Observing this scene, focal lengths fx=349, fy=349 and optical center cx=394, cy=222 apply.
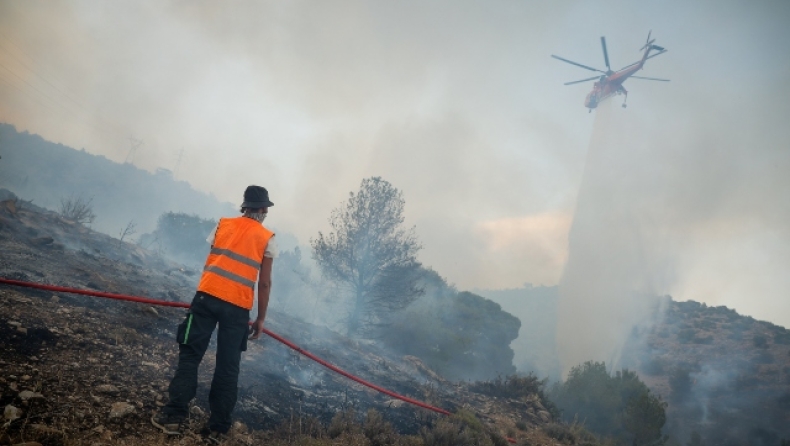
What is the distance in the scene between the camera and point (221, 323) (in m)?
3.13

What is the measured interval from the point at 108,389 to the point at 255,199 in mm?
2284

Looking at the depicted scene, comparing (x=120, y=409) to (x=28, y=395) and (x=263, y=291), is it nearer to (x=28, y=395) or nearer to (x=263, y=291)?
(x=28, y=395)

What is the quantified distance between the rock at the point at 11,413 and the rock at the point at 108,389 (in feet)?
2.47

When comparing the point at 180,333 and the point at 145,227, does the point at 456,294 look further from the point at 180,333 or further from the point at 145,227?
the point at 145,227

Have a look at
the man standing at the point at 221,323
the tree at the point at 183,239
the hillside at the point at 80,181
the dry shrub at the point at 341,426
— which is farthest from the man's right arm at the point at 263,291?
the hillside at the point at 80,181

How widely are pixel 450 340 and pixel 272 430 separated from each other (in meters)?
18.5

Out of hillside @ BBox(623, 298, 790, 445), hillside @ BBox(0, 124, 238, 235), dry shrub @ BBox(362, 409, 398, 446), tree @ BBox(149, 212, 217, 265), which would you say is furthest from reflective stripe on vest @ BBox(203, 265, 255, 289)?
hillside @ BBox(0, 124, 238, 235)

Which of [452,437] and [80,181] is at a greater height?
[80,181]

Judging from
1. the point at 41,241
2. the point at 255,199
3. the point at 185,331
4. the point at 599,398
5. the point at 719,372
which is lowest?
the point at 599,398

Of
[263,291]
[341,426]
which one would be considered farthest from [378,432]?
[263,291]

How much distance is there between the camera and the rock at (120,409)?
297cm

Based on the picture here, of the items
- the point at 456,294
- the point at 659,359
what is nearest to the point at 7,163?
the point at 456,294

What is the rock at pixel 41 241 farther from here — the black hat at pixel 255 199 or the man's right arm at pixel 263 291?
the man's right arm at pixel 263 291

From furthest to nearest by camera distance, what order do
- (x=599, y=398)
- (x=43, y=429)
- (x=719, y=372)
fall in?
(x=719, y=372) → (x=599, y=398) → (x=43, y=429)
